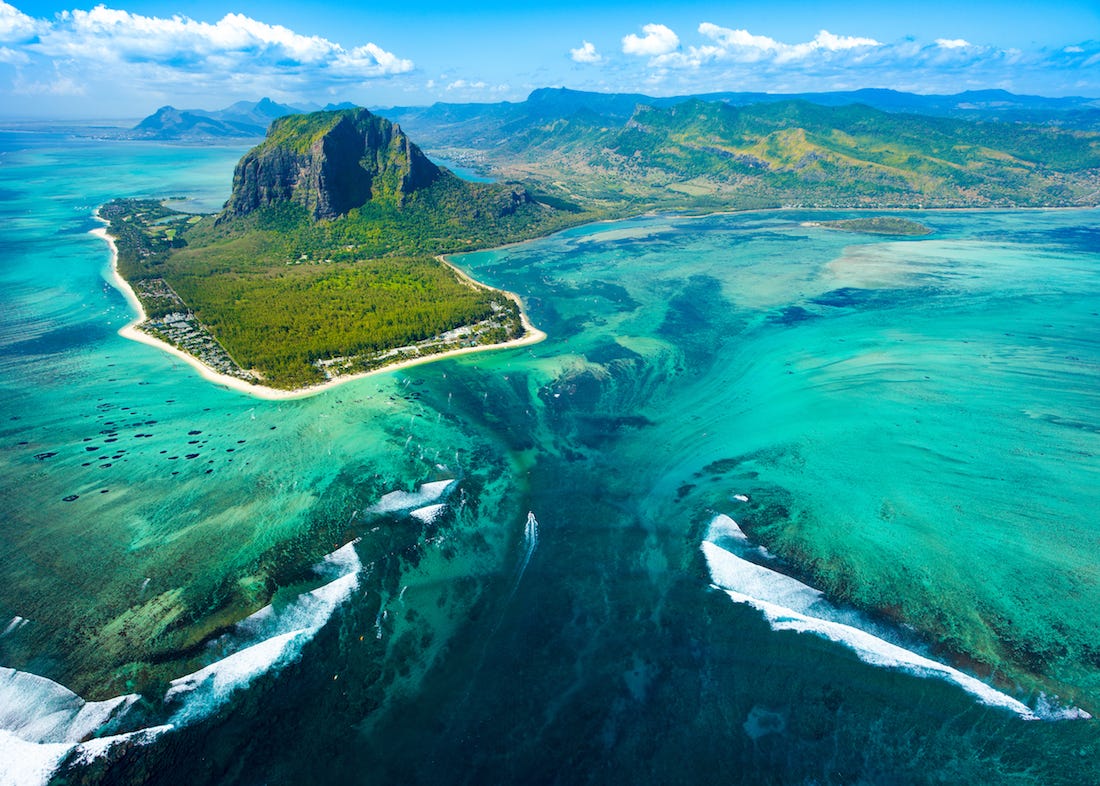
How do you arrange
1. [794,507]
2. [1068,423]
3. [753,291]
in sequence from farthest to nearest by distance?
[753,291] < [1068,423] < [794,507]

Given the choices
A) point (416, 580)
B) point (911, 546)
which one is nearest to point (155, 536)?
point (416, 580)

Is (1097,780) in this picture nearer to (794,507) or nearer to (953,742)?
(953,742)

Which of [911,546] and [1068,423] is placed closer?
[911,546]

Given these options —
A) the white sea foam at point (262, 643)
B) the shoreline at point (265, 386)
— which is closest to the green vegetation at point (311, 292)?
the shoreline at point (265, 386)

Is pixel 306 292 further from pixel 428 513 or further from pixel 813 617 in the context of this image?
pixel 813 617

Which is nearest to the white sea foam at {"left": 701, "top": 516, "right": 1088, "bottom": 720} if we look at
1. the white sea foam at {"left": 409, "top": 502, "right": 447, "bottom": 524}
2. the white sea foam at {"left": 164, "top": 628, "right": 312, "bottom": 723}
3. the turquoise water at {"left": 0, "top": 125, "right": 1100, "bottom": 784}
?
the turquoise water at {"left": 0, "top": 125, "right": 1100, "bottom": 784}

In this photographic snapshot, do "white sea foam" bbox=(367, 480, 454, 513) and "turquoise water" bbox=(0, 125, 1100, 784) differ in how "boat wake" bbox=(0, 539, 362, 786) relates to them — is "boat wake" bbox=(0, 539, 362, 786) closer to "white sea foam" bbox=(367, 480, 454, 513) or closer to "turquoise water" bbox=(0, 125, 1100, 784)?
"turquoise water" bbox=(0, 125, 1100, 784)

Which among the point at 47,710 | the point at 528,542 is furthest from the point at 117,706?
the point at 528,542
